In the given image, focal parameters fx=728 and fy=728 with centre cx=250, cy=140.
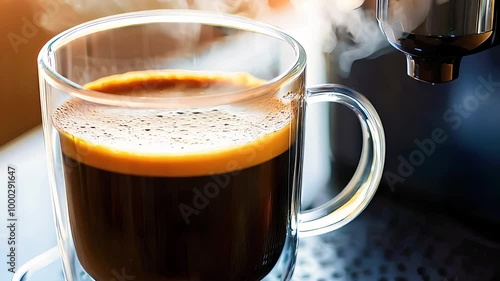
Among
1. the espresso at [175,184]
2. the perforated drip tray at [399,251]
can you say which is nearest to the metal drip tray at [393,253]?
the perforated drip tray at [399,251]

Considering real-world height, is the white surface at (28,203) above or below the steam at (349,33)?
below

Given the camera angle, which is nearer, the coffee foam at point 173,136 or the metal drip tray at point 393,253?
the coffee foam at point 173,136

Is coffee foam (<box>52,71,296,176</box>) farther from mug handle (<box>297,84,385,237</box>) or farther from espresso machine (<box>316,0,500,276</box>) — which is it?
espresso machine (<box>316,0,500,276</box>)

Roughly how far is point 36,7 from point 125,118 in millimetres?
354

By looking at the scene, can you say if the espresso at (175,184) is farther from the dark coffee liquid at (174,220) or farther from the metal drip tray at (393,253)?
the metal drip tray at (393,253)

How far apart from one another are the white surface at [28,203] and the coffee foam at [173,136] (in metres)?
0.20

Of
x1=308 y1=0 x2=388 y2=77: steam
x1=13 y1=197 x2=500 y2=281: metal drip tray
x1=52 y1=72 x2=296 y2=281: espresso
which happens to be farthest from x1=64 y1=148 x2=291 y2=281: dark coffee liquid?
x1=308 y1=0 x2=388 y2=77: steam

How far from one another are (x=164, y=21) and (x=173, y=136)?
0.13 m

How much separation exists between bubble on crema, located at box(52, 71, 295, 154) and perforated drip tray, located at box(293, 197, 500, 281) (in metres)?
0.19

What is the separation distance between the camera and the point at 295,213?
466 mm

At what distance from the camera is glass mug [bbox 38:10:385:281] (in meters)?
0.37

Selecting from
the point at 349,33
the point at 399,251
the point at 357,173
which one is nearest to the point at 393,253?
the point at 399,251

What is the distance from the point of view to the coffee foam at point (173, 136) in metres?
0.37

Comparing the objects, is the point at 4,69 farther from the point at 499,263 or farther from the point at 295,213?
the point at 499,263
